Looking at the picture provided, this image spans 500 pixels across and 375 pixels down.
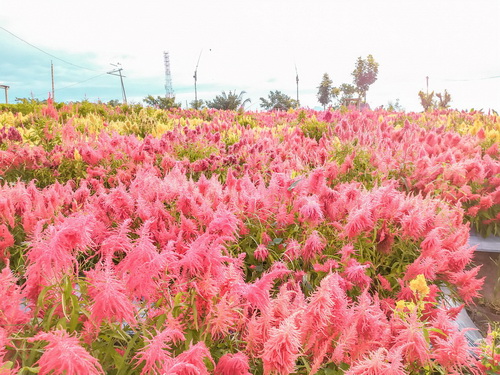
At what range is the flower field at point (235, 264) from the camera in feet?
4.87

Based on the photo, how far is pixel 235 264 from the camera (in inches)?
87.5

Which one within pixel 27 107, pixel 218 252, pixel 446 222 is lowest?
pixel 446 222

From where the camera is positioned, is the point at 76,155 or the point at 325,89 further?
the point at 325,89

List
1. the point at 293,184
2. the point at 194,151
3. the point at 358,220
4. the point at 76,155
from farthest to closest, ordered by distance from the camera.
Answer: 1. the point at 194,151
2. the point at 76,155
3. the point at 293,184
4. the point at 358,220

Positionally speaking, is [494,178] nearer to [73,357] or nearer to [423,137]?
[423,137]

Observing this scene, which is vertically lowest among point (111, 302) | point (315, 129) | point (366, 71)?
point (111, 302)

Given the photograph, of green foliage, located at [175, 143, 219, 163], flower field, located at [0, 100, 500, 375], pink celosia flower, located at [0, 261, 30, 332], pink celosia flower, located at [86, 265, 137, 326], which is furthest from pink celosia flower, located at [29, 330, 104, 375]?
green foliage, located at [175, 143, 219, 163]

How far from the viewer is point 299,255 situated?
2.78 meters

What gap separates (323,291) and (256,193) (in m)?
1.65

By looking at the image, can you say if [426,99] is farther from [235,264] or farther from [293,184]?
[235,264]

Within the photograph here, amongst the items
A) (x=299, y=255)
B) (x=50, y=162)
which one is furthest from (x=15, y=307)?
(x=50, y=162)

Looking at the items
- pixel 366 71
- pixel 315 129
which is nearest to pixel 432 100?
pixel 315 129

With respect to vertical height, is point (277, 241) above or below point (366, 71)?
below

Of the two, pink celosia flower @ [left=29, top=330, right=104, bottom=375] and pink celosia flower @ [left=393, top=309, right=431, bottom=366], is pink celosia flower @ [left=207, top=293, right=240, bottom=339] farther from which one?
pink celosia flower @ [left=393, top=309, right=431, bottom=366]
